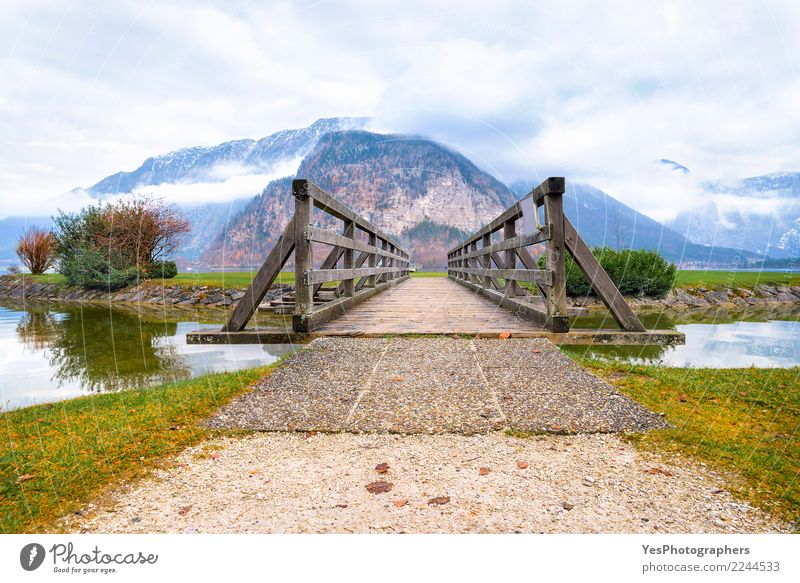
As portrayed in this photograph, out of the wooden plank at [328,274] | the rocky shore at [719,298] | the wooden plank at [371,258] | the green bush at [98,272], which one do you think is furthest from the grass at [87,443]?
the green bush at [98,272]

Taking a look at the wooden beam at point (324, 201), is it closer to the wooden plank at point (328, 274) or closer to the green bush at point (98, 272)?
the wooden plank at point (328, 274)

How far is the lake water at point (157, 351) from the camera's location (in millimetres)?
6557

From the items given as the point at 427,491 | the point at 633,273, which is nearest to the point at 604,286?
the point at 427,491

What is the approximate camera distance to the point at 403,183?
43031 mm

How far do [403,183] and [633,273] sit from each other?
2933 cm

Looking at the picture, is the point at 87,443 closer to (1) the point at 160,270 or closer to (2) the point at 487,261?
(2) the point at 487,261

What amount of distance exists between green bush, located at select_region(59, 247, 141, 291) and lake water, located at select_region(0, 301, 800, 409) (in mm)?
8975

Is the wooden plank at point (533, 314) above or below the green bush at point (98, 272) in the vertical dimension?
below

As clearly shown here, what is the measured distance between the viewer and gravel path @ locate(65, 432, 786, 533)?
1826 mm

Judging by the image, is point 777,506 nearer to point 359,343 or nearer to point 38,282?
point 359,343

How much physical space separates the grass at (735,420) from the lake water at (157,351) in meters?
2.59

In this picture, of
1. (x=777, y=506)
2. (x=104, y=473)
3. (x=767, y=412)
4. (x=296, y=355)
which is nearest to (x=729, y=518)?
(x=777, y=506)

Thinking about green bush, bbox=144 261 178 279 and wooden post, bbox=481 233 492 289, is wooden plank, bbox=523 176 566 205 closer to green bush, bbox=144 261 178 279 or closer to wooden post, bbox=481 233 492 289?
wooden post, bbox=481 233 492 289

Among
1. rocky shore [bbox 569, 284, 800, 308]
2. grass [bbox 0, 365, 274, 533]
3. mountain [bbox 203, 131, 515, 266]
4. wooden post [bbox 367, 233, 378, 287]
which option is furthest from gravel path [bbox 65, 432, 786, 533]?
mountain [bbox 203, 131, 515, 266]
